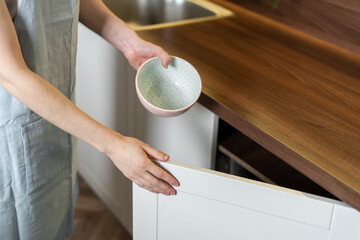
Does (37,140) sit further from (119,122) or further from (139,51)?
(119,122)

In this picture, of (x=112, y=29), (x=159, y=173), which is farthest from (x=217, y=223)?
(x=112, y=29)

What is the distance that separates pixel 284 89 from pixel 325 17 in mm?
476

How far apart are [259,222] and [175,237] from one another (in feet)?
0.63

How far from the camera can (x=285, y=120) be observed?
1.00 meters

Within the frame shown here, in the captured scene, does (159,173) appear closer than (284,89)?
Yes

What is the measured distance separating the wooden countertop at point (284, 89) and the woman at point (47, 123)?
0.21 m

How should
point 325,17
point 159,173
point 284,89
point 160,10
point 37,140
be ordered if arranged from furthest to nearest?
1. point 160,10
2. point 325,17
3. point 284,89
4. point 37,140
5. point 159,173

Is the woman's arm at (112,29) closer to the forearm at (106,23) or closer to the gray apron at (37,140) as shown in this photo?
the forearm at (106,23)

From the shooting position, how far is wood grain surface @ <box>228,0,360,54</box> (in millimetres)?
1405

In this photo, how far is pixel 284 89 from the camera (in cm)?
115

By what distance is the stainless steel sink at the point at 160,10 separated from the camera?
1.82m

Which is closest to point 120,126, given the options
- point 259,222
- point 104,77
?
point 104,77

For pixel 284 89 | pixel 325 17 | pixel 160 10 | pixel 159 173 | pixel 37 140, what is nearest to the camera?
pixel 159 173

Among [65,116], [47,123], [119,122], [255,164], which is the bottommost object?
[119,122]
